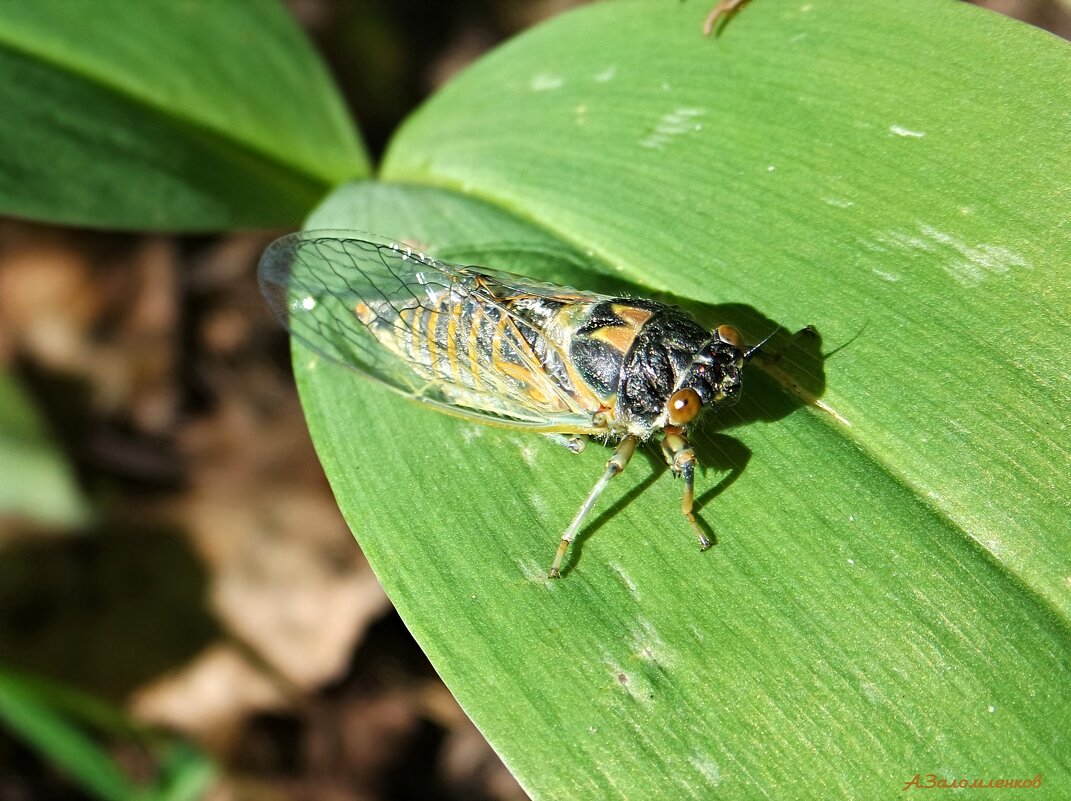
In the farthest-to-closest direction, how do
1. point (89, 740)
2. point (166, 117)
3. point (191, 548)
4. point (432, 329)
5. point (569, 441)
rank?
1. point (191, 548)
2. point (89, 740)
3. point (166, 117)
4. point (432, 329)
5. point (569, 441)

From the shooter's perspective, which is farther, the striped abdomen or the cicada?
the striped abdomen

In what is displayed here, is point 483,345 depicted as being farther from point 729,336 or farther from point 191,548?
point 191,548

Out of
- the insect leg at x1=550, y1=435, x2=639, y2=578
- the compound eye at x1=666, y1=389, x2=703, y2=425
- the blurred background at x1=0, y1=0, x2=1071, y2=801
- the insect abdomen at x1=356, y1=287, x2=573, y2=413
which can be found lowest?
the blurred background at x1=0, y1=0, x2=1071, y2=801

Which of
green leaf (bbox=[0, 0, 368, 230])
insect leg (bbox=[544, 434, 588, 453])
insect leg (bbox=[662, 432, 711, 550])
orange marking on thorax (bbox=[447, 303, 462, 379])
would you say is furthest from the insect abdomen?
green leaf (bbox=[0, 0, 368, 230])

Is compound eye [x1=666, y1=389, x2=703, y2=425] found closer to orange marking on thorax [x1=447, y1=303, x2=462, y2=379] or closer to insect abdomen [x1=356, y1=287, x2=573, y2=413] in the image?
insect abdomen [x1=356, y1=287, x2=573, y2=413]

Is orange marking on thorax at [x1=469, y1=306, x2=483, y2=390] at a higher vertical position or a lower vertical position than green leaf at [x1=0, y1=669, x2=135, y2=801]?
higher

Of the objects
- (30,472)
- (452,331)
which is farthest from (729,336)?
(30,472)
